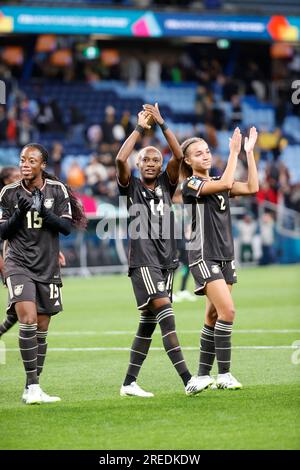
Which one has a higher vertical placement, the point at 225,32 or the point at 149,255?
the point at 225,32

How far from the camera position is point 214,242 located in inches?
395

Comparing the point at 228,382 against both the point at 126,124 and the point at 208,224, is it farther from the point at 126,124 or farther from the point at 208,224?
the point at 126,124

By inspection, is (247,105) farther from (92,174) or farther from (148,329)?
(148,329)

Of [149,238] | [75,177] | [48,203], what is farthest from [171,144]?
[75,177]

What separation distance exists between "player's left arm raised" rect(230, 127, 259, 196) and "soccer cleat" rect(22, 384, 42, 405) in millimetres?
2714

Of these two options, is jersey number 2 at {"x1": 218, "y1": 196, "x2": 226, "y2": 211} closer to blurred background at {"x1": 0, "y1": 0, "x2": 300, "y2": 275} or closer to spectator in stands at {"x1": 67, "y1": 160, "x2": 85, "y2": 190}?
blurred background at {"x1": 0, "y1": 0, "x2": 300, "y2": 275}

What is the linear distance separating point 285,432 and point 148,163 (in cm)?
327

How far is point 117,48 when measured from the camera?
1604 inches

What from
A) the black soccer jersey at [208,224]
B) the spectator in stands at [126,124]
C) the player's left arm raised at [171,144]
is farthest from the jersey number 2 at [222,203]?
the spectator in stands at [126,124]

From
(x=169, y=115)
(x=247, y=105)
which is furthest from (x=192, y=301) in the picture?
(x=247, y=105)

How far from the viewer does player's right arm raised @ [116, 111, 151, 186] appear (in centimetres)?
959

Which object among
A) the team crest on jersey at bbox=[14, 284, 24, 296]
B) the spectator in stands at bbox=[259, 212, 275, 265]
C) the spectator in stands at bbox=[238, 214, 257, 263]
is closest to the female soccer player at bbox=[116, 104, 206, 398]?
the team crest on jersey at bbox=[14, 284, 24, 296]

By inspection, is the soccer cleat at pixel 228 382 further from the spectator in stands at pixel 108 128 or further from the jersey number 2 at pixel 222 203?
the spectator in stands at pixel 108 128

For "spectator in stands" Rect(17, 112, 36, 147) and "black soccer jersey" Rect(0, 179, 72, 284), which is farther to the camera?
"spectator in stands" Rect(17, 112, 36, 147)
